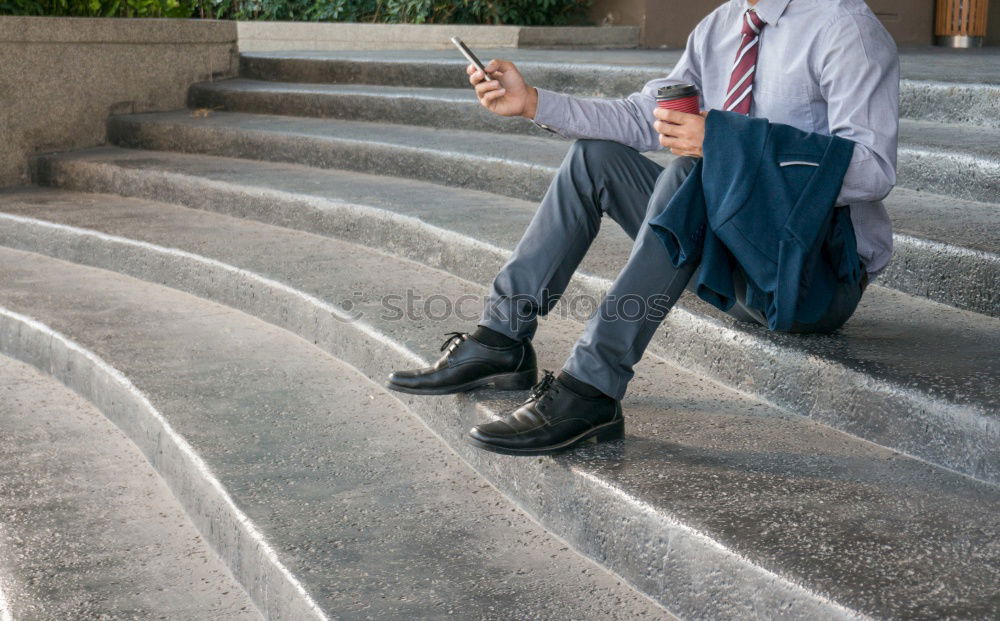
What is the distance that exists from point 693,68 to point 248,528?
5.22ft

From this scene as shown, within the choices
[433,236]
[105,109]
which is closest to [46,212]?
[105,109]

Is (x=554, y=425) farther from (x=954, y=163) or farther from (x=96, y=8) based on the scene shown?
(x=96, y=8)

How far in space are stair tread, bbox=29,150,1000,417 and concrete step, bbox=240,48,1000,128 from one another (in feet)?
3.53

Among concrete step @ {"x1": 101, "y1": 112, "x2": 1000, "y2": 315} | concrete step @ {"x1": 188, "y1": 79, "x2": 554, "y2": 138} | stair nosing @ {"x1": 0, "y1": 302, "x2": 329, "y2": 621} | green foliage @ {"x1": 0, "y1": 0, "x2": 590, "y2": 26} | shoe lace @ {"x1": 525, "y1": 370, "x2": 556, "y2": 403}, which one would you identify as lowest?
stair nosing @ {"x1": 0, "y1": 302, "x2": 329, "y2": 621}

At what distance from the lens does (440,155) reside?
439cm

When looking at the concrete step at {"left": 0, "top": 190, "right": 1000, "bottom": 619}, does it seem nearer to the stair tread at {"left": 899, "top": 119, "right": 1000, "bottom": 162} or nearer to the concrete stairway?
the concrete stairway

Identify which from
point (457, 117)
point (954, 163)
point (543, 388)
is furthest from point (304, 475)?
point (457, 117)

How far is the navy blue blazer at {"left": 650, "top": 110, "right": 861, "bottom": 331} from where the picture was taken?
6.74ft

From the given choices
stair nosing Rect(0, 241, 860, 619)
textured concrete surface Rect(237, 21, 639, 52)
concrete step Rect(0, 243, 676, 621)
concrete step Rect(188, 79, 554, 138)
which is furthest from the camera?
textured concrete surface Rect(237, 21, 639, 52)

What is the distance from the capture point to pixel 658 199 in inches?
86.4

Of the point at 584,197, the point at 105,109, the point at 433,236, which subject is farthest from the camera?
the point at 105,109

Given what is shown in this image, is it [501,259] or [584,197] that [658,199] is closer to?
[584,197]

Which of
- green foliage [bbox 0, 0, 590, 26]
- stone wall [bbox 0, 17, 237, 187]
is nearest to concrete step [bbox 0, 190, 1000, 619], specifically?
stone wall [bbox 0, 17, 237, 187]

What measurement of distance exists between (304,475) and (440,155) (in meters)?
2.28
